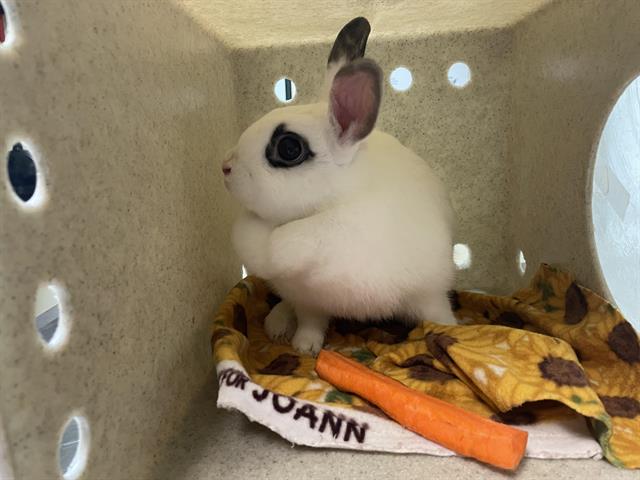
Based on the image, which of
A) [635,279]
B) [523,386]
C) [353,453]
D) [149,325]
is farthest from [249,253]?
[635,279]

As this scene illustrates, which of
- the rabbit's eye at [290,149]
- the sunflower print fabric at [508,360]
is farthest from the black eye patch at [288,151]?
the sunflower print fabric at [508,360]

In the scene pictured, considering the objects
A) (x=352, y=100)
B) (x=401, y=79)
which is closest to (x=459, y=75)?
(x=401, y=79)

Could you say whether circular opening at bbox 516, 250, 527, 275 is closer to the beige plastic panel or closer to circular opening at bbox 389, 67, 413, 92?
the beige plastic panel

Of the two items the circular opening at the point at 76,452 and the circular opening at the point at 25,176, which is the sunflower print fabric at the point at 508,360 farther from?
the circular opening at the point at 25,176

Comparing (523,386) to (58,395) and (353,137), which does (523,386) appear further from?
(58,395)

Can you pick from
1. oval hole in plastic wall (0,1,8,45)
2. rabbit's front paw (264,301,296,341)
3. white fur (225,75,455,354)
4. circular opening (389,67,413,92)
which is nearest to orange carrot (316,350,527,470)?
white fur (225,75,455,354)

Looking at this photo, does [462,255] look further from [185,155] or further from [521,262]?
[185,155]
